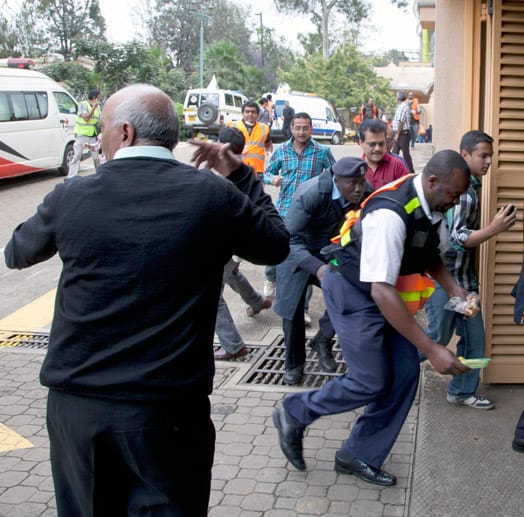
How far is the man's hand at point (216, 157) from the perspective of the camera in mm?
2680

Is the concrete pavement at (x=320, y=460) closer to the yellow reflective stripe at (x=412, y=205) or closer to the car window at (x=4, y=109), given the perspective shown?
the yellow reflective stripe at (x=412, y=205)

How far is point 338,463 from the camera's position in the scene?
4.02 meters

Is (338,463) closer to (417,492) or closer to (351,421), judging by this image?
(417,492)

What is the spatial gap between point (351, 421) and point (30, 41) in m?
40.6

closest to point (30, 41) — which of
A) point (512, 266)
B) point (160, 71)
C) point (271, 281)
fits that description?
point (160, 71)

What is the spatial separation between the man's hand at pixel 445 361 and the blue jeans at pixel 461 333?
1434 mm

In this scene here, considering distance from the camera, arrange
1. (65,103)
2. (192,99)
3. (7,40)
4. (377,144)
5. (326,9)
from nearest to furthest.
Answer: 1. (377,144)
2. (65,103)
3. (192,99)
4. (7,40)
5. (326,9)

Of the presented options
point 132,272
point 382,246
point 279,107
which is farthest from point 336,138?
point 132,272

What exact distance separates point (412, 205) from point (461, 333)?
1.65 meters

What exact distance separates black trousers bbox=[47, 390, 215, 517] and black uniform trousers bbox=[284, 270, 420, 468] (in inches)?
56.1

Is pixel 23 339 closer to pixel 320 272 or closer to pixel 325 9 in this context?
pixel 320 272

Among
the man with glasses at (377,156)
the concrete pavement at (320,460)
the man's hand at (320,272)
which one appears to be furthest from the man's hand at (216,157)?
the man with glasses at (377,156)

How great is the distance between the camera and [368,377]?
3646 mm

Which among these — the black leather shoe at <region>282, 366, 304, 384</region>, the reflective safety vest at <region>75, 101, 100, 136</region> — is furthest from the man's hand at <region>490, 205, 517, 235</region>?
the reflective safety vest at <region>75, 101, 100, 136</region>
